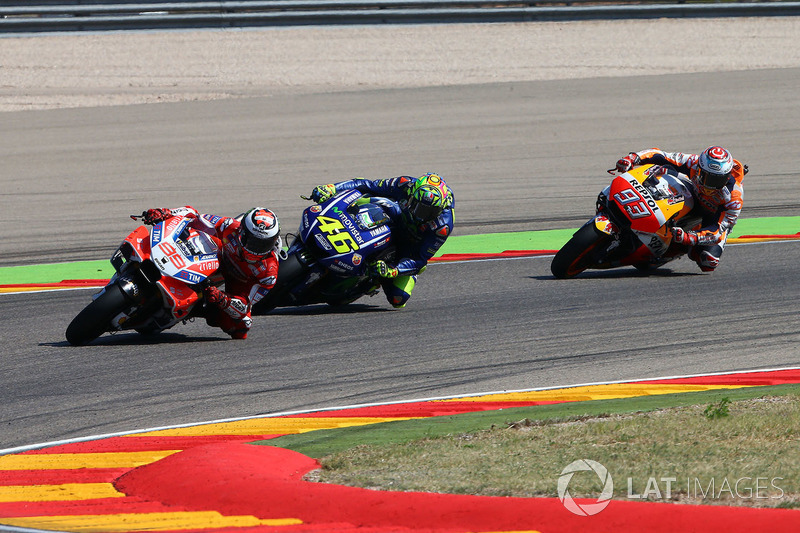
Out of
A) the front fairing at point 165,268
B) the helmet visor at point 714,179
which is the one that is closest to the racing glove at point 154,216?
the front fairing at point 165,268

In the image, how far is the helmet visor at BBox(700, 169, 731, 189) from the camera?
42.7 ft

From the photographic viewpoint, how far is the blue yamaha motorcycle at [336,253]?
1162cm

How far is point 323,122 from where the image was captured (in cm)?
2220

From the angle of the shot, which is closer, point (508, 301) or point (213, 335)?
point (213, 335)

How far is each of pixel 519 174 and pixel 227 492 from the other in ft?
48.4

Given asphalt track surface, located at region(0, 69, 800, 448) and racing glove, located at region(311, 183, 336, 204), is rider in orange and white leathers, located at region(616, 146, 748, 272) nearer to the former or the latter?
asphalt track surface, located at region(0, 69, 800, 448)

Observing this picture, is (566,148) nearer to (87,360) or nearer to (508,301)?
(508,301)

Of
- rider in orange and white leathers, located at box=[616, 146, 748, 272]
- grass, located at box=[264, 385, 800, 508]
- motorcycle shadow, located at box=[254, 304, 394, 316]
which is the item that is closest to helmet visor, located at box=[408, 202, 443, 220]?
motorcycle shadow, located at box=[254, 304, 394, 316]

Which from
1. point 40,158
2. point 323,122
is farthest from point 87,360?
point 323,122

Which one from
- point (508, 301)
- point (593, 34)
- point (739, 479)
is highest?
point (593, 34)

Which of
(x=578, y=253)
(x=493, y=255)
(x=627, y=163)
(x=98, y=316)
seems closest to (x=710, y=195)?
(x=627, y=163)

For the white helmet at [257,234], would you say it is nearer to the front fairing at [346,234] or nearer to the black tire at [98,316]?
the black tire at [98,316]

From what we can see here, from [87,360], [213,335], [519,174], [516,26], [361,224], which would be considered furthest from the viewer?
[516,26]

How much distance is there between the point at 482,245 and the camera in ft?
52.5
